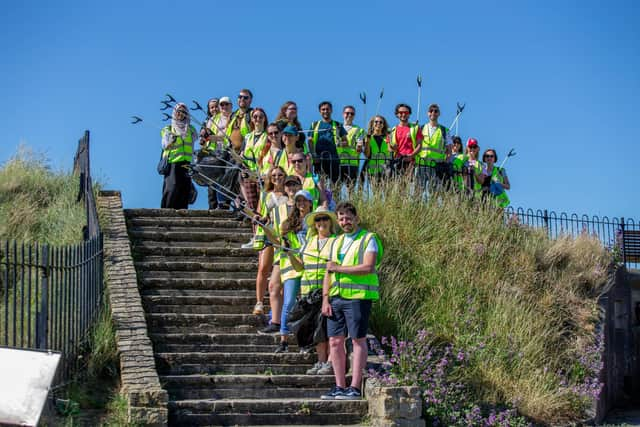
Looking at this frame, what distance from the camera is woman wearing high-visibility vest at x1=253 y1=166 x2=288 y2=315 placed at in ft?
40.2

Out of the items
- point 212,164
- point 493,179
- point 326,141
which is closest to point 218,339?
point 212,164

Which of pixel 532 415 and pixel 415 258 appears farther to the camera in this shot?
pixel 415 258

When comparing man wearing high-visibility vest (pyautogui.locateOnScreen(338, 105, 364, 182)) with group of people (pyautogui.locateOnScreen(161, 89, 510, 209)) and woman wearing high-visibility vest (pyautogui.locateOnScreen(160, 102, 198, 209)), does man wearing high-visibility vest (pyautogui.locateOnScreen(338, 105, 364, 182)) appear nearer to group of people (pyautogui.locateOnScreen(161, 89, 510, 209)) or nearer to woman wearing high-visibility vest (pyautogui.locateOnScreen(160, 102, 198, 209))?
group of people (pyautogui.locateOnScreen(161, 89, 510, 209))

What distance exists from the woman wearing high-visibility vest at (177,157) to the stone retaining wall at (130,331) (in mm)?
1433

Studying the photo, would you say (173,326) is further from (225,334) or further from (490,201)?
(490,201)

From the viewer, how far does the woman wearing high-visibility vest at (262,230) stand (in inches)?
483

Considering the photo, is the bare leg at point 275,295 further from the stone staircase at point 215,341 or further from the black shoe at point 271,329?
the stone staircase at point 215,341

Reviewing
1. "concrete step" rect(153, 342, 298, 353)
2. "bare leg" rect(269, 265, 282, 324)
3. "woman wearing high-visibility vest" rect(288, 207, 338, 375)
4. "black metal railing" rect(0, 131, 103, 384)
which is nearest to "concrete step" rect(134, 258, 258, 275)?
"black metal railing" rect(0, 131, 103, 384)

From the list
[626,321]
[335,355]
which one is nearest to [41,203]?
[335,355]

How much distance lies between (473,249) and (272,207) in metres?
4.10

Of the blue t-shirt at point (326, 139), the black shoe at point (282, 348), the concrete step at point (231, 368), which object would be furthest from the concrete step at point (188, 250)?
the concrete step at point (231, 368)

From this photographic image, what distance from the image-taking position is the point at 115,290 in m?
12.2

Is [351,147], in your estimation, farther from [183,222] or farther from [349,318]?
[349,318]

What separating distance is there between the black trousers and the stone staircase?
4.22ft
